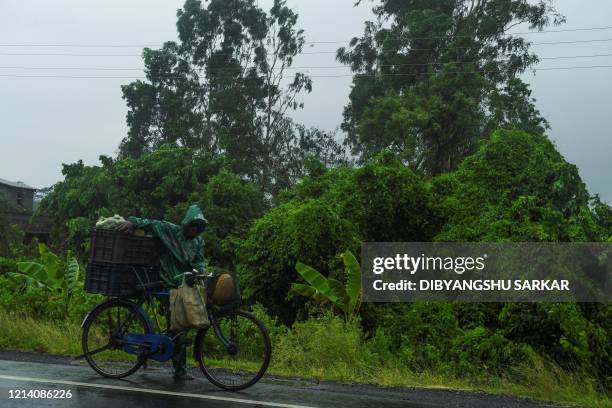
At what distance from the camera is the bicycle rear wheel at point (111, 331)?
6684 millimetres

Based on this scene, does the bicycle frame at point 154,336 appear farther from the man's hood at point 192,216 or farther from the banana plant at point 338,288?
the banana plant at point 338,288

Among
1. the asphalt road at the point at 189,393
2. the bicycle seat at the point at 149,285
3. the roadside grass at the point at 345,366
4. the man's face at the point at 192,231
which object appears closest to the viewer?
the asphalt road at the point at 189,393

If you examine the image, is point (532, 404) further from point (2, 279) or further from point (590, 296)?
point (2, 279)

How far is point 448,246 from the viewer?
587 inches

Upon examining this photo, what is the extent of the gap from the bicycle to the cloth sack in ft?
0.34

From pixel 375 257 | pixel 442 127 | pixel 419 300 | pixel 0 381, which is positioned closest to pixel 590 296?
pixel 419 300

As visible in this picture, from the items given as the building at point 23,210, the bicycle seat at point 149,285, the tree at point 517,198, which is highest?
the building at point 23,210

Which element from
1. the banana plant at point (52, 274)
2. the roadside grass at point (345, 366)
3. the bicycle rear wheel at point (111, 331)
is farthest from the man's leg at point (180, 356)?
the banana plant at point (52, 274)

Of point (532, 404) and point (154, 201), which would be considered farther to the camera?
point (154, 201)

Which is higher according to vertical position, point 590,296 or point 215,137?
point 215,137

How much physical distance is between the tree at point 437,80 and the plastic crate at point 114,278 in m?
24.0

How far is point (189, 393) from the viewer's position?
5883mm

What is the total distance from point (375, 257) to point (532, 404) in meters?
9.10

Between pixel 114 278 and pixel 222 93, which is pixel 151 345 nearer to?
pixel 114 278
